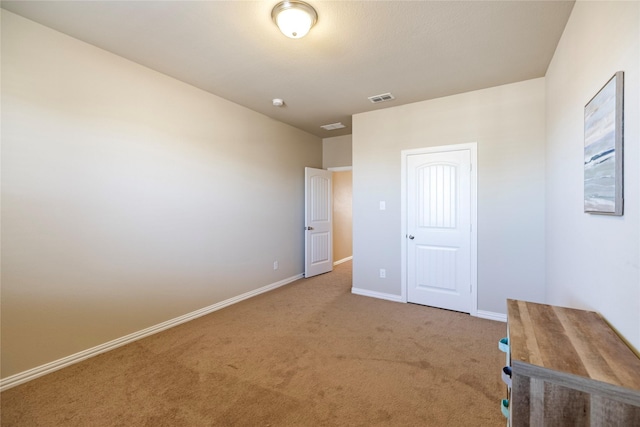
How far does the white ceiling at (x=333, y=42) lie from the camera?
190cm

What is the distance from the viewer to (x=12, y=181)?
1.95 metres

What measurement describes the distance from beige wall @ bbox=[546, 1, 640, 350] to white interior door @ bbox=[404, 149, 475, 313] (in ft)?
2.66

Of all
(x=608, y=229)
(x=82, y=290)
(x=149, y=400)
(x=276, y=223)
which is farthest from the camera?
(x=276, y=223)

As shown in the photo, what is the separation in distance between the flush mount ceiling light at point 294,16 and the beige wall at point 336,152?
330cm

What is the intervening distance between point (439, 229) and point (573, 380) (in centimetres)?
269

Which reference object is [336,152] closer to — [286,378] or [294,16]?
[294,16]

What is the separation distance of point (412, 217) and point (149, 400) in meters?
3.17

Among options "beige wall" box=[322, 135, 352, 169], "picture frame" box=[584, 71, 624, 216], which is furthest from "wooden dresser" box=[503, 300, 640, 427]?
"beige wall" box=[322, 135, 352, 169]

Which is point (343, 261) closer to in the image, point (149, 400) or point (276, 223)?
point (276, 223)

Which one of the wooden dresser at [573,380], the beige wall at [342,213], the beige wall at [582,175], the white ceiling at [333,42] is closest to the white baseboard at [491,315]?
the beige wall at [582,175]

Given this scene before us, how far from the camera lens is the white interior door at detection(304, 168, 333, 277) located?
4.87 metres

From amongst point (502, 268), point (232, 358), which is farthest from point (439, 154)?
point (232, 358)

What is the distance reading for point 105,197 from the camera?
7.98 feet

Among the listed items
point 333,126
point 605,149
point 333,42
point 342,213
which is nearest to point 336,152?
point 333,126
